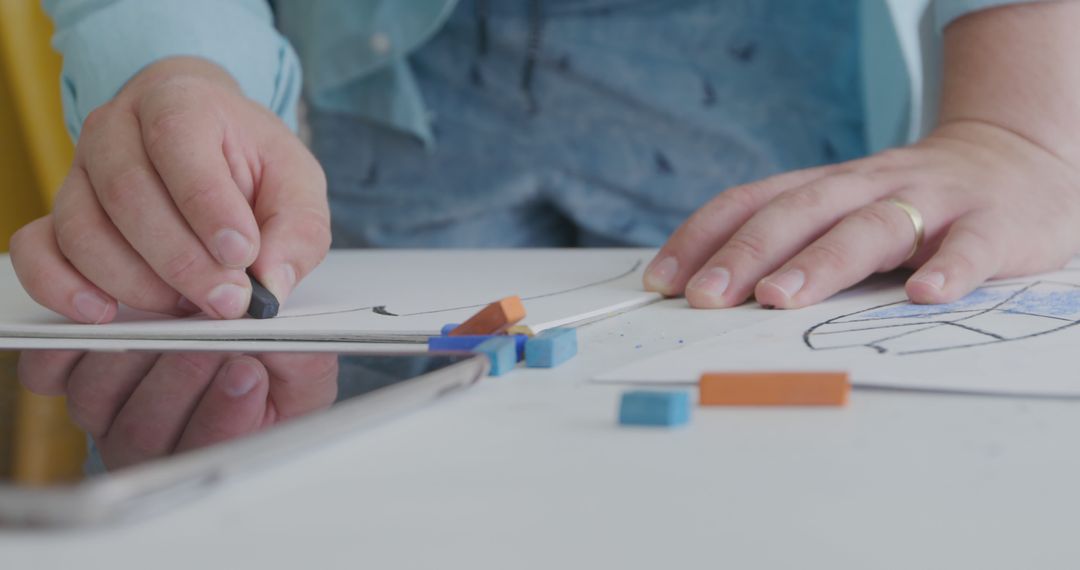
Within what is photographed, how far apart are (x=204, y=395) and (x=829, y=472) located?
0.58ft

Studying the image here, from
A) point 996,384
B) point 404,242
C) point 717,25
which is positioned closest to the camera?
point 996,384

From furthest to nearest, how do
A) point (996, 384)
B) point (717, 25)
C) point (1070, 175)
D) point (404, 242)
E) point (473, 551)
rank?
point (404, 242)
point (717, 25)
point (1070, 175)
point (996, 384)
point (473, 551)

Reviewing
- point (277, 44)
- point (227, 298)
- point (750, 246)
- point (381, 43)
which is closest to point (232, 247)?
point (227, 298)

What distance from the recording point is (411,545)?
0.21m

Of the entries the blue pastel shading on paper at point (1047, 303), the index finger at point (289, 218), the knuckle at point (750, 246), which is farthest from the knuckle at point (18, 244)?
the blue pastel shading on paper at point (1047, 303)

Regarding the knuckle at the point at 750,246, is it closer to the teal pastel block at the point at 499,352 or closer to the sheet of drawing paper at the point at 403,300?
the sheet of drawing paper at the point at 403,300

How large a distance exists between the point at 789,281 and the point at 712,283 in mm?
35

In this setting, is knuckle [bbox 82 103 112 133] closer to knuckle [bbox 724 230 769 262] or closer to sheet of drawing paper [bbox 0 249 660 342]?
sheet of drawing paper [bbox 0 249 660 342]

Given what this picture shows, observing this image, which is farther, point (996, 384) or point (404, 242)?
point (404, 242)

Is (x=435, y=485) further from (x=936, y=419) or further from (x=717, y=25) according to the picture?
(x=717, y=25)

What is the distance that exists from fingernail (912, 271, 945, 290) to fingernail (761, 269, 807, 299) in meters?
→ 0.05

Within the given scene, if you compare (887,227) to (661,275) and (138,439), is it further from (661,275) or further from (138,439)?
(138,439)

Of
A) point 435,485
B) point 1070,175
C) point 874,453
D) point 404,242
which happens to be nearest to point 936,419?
point 874,453

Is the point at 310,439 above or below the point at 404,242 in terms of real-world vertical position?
above
